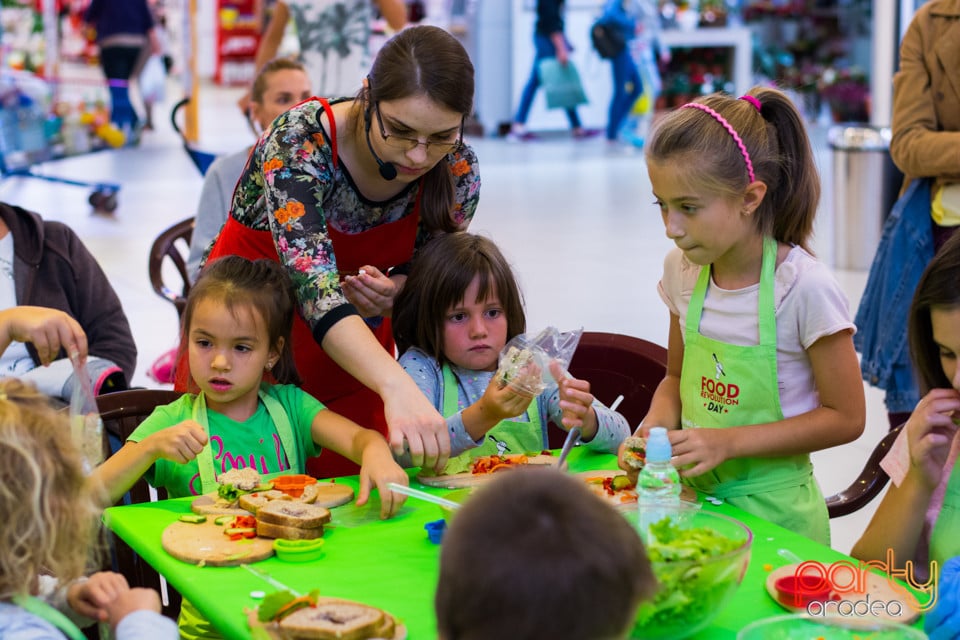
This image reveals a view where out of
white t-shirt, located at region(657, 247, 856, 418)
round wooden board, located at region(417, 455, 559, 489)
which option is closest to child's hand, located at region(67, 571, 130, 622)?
round wooden board, located at region(417, 455, 559, 489)

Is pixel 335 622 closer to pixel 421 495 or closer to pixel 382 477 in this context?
pixel 421 495

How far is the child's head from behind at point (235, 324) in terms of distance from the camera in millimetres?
2416

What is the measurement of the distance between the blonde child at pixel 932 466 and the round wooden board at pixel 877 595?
26cm

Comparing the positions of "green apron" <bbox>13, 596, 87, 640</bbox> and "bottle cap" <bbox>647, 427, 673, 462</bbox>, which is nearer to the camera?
"green apron" <bbox>13, 596, 87, 640</bbox>

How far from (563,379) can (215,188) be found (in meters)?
2.22

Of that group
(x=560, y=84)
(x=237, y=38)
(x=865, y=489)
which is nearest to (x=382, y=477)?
(x=865, y=489)

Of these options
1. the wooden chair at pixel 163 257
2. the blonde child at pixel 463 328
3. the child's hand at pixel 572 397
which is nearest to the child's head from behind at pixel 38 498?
the child's hand at pixel 572 397

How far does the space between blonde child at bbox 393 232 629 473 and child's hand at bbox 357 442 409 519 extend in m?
0.41

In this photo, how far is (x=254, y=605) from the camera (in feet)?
5.57

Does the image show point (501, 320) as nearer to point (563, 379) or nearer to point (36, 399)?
point (563, 379)

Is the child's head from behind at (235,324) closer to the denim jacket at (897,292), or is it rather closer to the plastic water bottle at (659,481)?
the plastic water bottle at (659,481)

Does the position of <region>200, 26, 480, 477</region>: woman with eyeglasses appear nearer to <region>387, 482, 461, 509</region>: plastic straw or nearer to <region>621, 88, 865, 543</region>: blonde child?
<region>387, 482, 461, 509</region>: plastic straw

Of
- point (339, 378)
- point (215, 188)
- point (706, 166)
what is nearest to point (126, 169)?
point (215, 188)

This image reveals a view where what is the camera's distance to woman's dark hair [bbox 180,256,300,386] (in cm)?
246
